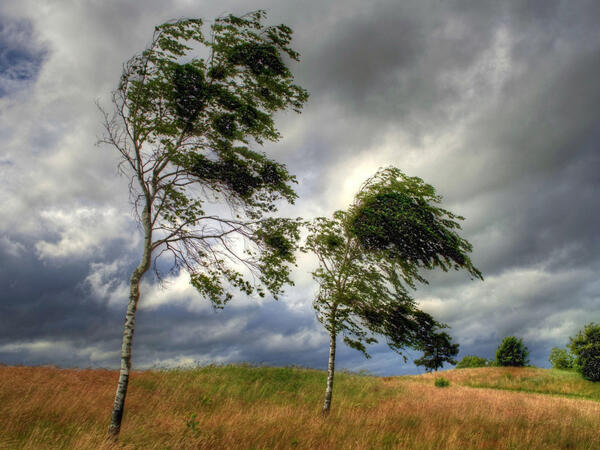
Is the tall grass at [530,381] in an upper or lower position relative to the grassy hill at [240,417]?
lower

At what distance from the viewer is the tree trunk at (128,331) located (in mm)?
6958

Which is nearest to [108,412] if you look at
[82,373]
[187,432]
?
[187,432]

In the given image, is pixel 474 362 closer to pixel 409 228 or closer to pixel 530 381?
pixel 530 381

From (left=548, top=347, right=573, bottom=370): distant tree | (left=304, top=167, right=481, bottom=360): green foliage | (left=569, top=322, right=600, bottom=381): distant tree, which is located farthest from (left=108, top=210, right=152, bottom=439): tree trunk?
(left=548, top=347, right=573, bottom=370): distant tree

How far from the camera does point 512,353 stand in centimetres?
3450

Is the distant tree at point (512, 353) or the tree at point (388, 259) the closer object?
the tree at point (388, 259)

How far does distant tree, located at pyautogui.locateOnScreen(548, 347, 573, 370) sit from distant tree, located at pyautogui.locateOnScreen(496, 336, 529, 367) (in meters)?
7.57

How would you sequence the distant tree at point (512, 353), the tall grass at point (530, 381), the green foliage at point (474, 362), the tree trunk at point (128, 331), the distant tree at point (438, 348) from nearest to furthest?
the tree trunk at point (128, 331), the distant tree at point (438, 348), the tall grass at point (530, 381), the distant tree at point (512, 353), the green foliage at point (474, 362)

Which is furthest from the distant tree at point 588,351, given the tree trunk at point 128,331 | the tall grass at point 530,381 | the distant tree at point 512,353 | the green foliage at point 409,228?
the tree trunk at point 128,331

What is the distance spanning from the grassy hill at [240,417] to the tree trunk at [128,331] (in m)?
0.32

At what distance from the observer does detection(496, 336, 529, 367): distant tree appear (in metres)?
34.2

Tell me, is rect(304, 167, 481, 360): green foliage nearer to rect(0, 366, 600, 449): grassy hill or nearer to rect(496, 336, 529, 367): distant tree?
rect(0, 366, 600, 449): grassy hill

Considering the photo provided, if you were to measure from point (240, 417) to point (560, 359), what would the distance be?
45089 millimetres

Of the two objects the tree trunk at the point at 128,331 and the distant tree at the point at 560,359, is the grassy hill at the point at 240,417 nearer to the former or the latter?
the tree trunk at the point at 128,331
